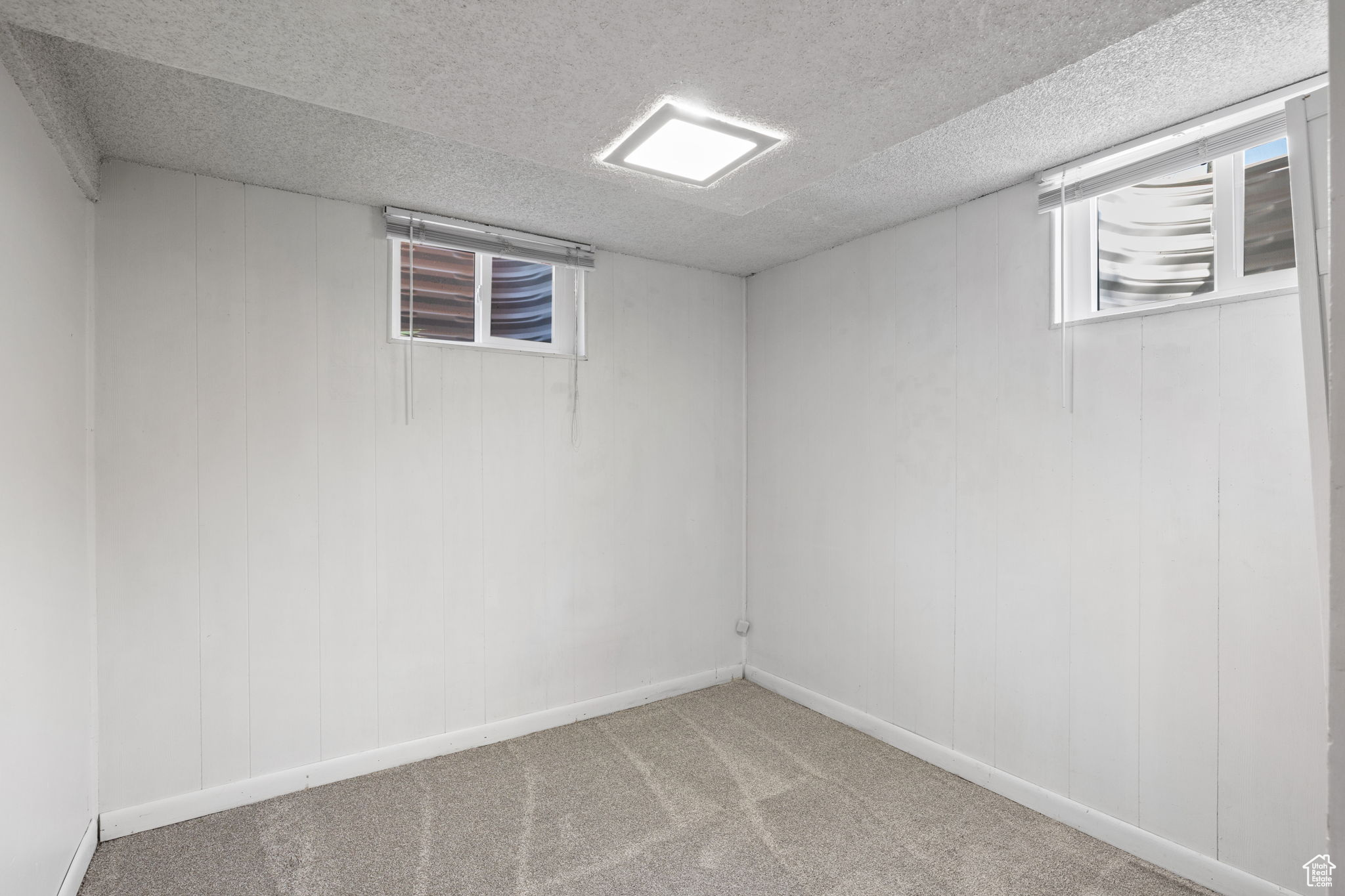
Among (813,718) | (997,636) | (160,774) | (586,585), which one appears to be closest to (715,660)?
(813,718)

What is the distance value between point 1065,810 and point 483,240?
3448 mm

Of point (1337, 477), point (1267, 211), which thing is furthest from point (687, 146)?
point (1267, 211)

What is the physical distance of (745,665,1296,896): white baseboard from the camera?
215 centimetres

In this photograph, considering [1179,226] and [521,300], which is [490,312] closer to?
[521,300]

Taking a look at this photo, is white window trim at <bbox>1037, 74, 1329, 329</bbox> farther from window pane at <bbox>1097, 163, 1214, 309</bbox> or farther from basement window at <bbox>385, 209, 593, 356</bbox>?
basement window at <bbox>385, 209, 593, 356</bbox>

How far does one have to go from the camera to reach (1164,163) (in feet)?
7.54

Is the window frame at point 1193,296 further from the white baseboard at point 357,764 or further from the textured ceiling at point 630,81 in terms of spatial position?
the white baseboard at point 357,764

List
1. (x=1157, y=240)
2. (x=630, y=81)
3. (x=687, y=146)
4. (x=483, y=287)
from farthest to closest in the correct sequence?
→ 1. (x=483, y=287)
2. (x=1157, y=240)
3. (x=687, y=146)
4. (x=630, y=81)

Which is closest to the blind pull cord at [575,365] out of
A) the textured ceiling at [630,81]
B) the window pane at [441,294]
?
the window pane at [441,294]

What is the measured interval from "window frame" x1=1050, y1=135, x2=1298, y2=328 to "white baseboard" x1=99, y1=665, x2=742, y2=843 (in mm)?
2788

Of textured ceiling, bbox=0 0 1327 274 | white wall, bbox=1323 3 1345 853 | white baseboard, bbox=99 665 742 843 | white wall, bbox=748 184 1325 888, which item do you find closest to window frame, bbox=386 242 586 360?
textured ceiling, bbox=0 0 1327 274

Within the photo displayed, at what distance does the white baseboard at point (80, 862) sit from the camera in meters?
2.09

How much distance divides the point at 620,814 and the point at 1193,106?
10.4 feet

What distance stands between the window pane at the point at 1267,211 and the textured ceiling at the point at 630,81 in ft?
0.71
